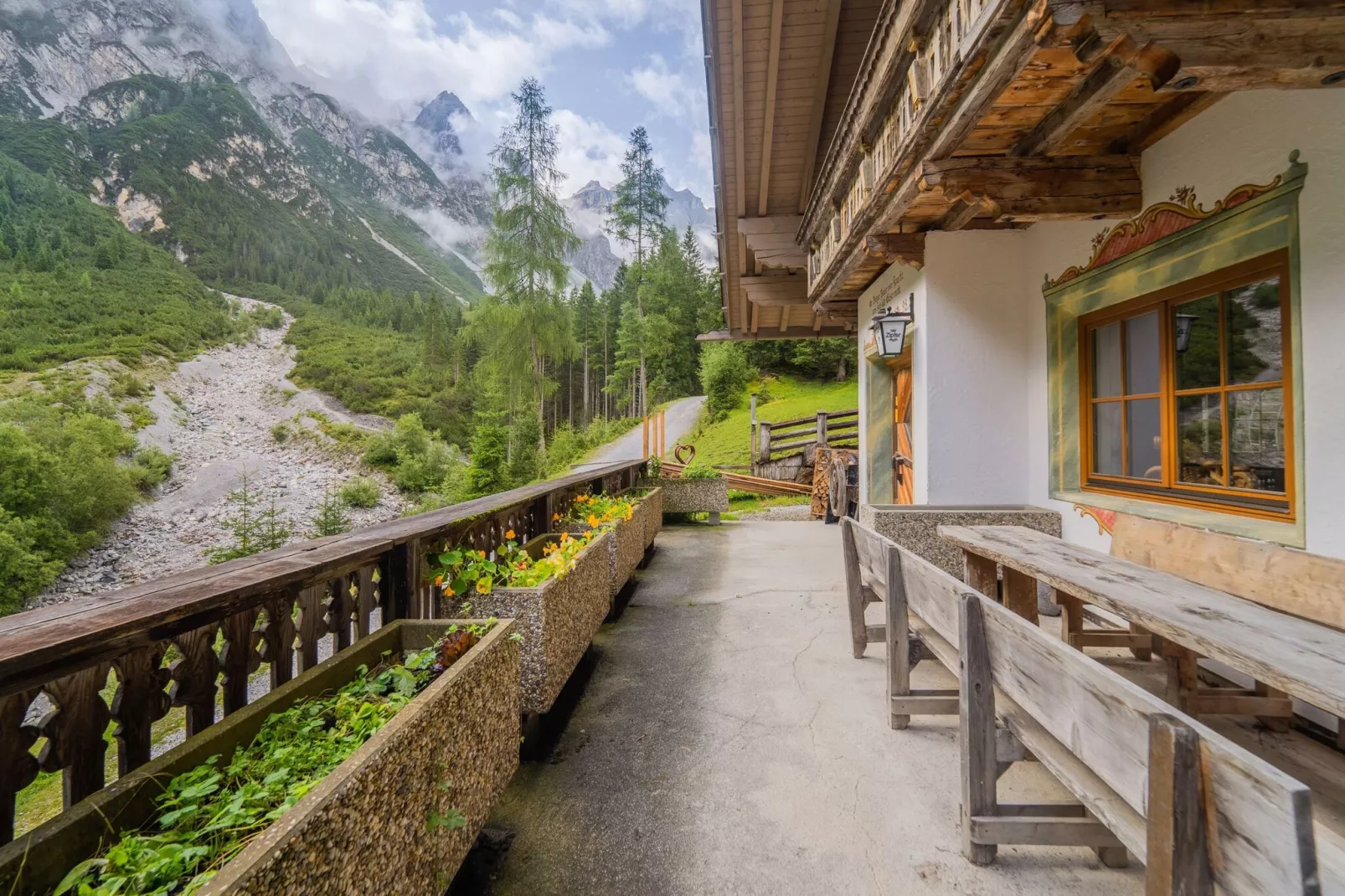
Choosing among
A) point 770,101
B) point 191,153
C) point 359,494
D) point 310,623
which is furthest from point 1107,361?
point 191,153

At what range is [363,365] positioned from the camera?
41812 mm

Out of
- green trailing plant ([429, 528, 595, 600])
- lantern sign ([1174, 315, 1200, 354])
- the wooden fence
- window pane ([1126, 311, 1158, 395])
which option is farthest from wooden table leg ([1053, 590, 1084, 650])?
the wooden fence

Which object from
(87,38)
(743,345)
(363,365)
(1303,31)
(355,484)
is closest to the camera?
(1303,31)

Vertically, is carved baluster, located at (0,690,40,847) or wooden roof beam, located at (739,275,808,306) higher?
wooden roof beam, located at (739,275,808,306)

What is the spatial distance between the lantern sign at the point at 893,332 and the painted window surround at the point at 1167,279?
97 centimetres

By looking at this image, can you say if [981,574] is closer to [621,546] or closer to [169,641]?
[621,546]

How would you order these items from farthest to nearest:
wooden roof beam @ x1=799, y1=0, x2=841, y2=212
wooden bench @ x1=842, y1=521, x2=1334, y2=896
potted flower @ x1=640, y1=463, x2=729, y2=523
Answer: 1. potted flower @ x1=640, y1=463, x2=729, y2=523
2. wooden roof beam @ x1=799, y1=0, x2=841, y2=212
3. wooden bench @ x1=842, y1=521, x2=1334, y2=896

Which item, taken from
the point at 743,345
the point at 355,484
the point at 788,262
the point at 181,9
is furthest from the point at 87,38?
the point at 788,262

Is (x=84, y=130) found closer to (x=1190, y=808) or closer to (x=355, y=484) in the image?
(x=355, y=484)

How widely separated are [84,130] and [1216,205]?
3632 inches

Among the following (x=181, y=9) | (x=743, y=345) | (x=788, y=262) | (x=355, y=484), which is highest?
(x=181, y=9)

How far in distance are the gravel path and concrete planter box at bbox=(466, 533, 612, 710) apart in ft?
57.5

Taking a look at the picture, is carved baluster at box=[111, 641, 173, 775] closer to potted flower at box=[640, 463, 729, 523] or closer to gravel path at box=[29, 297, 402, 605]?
potted flower at box=[640, 463, 729, 523]

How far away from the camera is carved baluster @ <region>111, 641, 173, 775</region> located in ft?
4.08
